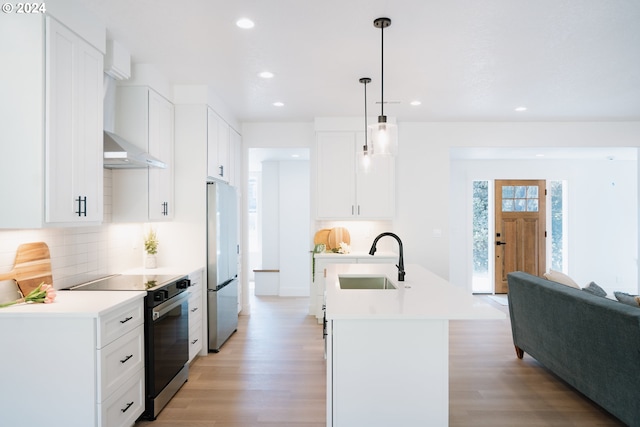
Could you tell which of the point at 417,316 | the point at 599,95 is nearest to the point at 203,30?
the point at 417,316

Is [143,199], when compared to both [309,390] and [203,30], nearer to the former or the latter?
[203,30]

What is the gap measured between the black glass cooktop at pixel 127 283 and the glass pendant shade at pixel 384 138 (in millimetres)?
1828

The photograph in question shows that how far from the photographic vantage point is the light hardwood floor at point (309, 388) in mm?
2652

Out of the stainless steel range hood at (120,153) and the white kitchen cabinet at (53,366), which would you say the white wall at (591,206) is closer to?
the stainless steel range hood at (120,153)

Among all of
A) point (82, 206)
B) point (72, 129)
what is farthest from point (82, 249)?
point (72, 129)

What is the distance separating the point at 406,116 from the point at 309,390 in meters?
3.58

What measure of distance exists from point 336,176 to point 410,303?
325 cm

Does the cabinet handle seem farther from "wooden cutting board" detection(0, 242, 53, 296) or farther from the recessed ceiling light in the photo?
the recessed ceiling light

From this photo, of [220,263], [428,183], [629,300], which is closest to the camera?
[629,300]

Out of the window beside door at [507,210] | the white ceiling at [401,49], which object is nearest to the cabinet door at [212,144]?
the white ceiling at [401,49]

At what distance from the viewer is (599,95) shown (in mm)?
4133

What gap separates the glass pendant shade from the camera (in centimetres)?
269

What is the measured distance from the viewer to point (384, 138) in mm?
2695

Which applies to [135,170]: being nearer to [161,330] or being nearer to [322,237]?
[161,330]
